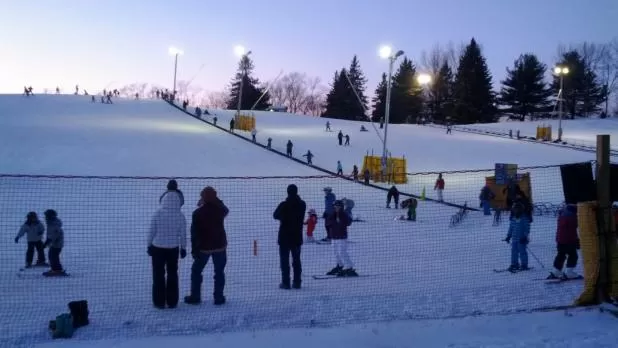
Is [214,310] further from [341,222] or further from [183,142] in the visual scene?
[183,142]

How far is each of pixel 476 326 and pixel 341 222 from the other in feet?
13.4

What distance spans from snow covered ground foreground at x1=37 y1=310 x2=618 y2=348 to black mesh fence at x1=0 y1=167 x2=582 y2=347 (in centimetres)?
41

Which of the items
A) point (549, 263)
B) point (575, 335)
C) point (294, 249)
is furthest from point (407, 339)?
point (549, 263)

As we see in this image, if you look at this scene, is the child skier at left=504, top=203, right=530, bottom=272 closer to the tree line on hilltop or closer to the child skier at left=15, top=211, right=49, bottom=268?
the child skier at left=15, top=211, right=49, bottom=268

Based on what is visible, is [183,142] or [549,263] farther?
[183,142]

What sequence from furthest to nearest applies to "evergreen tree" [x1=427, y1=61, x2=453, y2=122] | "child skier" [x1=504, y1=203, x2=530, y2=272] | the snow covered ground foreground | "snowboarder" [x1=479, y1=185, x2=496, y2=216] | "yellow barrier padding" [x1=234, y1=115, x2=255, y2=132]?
"evergreen tree" [x1=427, y1=61, x2=453, y2=122], "yellow barrier padding" [x1=234, y1=115, x2=255, y2=132], "snowboarder" [x1=479, y1=185, x2=496, y2=216], "child skier" [x1=504, y1=203, x2=530, y2=272], the snow covered ground foreground

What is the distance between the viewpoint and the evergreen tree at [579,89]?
8306cm

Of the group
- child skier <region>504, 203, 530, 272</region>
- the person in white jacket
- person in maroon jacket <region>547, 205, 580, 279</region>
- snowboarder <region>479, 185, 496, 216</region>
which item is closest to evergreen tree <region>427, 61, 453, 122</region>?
snowboarder <region>479, 185, 496, 216</region>

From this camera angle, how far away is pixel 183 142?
37.2 meters

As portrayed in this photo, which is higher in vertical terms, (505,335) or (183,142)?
(183,142)

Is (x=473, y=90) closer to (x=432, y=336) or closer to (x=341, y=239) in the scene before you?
(x=341, y=239)

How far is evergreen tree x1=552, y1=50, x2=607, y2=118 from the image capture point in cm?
8306

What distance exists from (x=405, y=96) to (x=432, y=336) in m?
82.5

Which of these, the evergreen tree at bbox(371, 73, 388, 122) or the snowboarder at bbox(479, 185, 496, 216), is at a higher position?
the evergreen tree at bbox(371, 73, 388, 122)
